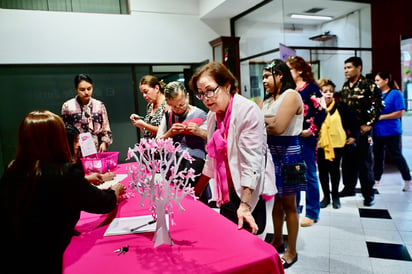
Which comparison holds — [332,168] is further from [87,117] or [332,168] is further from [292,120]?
[87,117]

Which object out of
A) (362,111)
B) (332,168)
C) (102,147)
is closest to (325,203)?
(332,168)

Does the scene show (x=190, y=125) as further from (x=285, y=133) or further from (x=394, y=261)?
(x=394, y=261)

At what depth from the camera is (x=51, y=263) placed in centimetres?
101

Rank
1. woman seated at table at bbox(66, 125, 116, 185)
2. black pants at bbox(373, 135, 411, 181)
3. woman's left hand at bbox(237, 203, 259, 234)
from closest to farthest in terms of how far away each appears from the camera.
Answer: woman's left hand at bbox(237, 203, 259, 234), woman seated at table at bbox(66, 125, 116, 185), black pants at bbox(373, 135, 411, 181)

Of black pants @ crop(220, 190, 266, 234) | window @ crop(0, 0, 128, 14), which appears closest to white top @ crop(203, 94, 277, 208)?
black pants @ crop(220, 190, 266, 234)

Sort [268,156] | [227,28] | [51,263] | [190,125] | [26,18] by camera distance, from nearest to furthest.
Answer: [51,263]
[268,156]
[190,125]
[26,18]
[227,28]

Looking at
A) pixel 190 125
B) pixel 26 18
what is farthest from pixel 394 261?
pixel 26 18

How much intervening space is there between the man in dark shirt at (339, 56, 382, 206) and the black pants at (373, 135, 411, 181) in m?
0.73

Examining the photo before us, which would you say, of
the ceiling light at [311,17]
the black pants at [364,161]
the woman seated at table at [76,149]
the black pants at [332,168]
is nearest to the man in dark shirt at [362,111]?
the black pants at [364,161]

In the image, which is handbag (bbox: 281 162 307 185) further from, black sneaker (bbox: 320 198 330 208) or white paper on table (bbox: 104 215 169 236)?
black sneaker (bbox: 320 198 330 208)

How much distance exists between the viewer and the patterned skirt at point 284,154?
2.10m

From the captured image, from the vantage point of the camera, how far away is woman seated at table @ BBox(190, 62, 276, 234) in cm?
138

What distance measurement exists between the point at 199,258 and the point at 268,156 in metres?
0.70

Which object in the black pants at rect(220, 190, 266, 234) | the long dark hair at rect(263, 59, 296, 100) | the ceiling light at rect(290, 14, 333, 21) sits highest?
the ceiling light at rect(290, 14, 333, 21)
